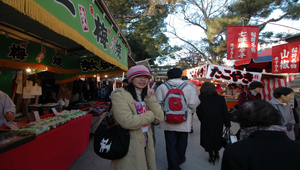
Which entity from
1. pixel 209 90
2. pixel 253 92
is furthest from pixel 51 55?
pixel 253 92

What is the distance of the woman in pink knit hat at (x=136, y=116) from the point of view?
149 centimetres

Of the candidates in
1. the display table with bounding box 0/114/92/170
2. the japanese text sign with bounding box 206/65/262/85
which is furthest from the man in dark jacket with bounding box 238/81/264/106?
the display table with bounding box 0/114/92/170

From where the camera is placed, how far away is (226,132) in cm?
279

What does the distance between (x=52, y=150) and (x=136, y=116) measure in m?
1.80

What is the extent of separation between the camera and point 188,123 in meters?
2.61

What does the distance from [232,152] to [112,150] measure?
1.08 metres

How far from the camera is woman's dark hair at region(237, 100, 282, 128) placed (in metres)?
1.04

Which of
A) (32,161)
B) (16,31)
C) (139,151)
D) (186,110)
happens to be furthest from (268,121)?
(16,31)

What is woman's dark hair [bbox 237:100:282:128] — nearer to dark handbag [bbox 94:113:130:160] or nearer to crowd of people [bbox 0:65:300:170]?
crowd of people [bbox 0:65:300:170]

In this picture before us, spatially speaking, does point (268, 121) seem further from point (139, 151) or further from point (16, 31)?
point (16, 31)

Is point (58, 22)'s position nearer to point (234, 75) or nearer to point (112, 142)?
point (112, 142)

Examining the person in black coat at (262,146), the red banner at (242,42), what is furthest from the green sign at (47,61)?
the red banner at (242,42)

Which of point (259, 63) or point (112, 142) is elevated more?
point (259, 63)

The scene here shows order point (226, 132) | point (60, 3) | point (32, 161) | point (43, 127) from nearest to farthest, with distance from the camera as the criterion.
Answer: point (60, 3) → point (32, 161) → point (43, 127) → point (226, 132)
